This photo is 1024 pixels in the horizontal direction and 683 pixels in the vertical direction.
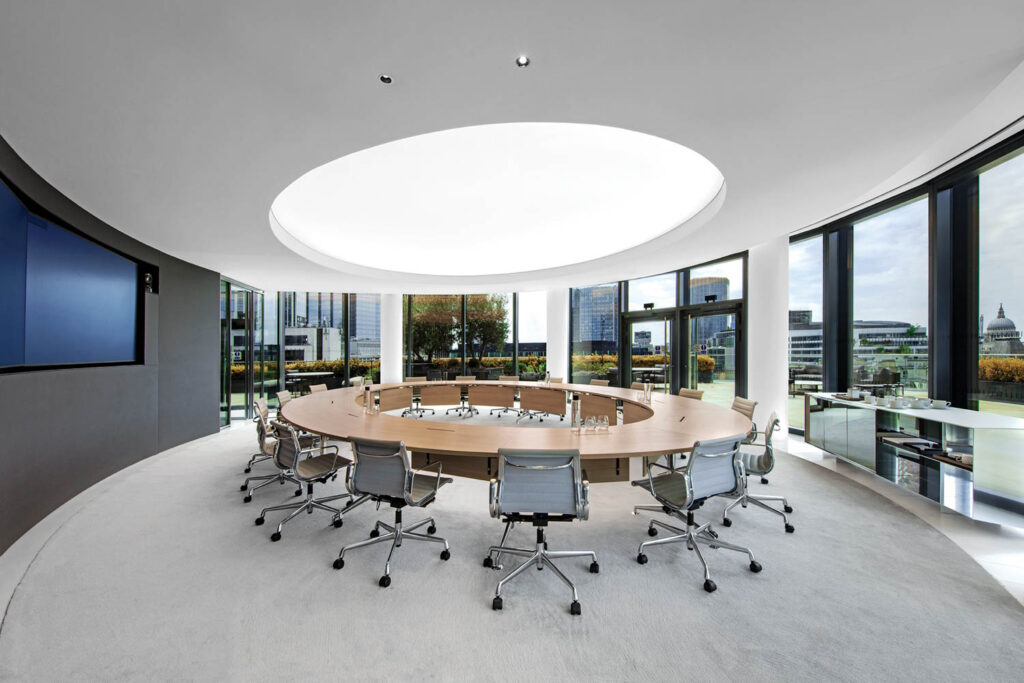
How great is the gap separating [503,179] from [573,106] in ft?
9.58

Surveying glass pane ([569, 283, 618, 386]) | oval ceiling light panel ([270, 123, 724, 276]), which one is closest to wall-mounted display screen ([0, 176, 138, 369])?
oval ceiling light panel ([270, 123, 724, 276])

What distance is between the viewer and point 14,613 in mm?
2328

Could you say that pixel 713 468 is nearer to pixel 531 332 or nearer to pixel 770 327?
pixel 770 327

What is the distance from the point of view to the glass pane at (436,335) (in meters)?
11.4

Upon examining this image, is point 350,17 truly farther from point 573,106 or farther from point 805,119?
point 805,119

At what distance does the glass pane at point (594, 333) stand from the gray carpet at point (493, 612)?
21.8ft

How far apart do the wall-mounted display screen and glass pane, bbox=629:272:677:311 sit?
903cm

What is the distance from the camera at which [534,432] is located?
3570 millimetres

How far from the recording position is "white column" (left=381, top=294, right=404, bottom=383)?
10.6 metres

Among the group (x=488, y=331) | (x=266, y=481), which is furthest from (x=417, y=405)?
(x=266, y=481)

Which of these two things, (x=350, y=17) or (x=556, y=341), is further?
(x=556, y=341)

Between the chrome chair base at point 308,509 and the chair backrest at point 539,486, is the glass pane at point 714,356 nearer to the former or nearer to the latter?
the chair backrest at point 539,486

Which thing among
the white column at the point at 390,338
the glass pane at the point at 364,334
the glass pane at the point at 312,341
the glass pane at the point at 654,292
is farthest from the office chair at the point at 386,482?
the glass pane at the point at 364,334

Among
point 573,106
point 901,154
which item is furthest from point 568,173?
point 901,154
